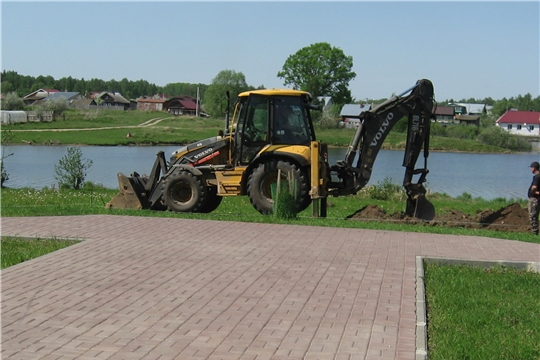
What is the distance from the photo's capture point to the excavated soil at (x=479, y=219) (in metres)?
16.0

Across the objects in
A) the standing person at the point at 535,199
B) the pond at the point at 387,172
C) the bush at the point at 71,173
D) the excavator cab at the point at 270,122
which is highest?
the excavator cab at the point at 270,122

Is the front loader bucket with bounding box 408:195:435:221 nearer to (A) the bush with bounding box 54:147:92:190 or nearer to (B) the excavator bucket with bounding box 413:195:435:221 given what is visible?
(B) the excavator bucket with bounding box 413:195:435:221

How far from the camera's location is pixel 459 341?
6918mm

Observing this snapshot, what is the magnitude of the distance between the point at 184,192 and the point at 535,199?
7566 mm

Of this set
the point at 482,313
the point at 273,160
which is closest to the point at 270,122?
the point at 273,160

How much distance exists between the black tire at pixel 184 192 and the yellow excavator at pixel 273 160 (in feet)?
0.04

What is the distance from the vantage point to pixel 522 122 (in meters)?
116

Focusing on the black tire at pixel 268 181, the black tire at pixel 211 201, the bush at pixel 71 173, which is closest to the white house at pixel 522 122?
the bush at pixel 71 173

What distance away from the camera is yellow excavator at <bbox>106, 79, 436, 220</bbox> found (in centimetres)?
1560

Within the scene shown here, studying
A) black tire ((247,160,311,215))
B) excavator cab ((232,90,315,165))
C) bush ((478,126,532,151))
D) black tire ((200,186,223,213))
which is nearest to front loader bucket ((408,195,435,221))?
black tire ((247,160,311,215))

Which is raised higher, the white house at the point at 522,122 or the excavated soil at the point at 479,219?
the white house at the point at 522,122

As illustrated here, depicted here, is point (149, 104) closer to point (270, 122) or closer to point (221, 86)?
point (221, 86)

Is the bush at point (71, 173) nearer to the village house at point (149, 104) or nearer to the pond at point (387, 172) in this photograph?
the pond at point (387, 172)

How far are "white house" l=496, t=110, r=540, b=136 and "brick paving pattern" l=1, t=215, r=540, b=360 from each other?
10778cm
